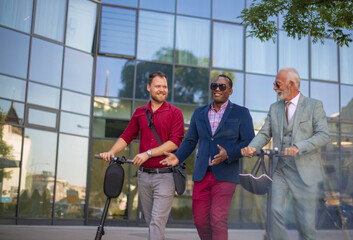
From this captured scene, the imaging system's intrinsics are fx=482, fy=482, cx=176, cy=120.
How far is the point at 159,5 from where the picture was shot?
17.0m

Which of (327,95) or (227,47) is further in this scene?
(327,95)

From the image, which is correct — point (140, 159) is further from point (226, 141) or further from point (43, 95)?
point (43, 95)

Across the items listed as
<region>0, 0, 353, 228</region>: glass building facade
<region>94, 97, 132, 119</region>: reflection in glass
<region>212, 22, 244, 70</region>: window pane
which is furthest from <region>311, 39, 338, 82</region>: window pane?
<region>94, 97, 132, 119</region>: reflection in glass

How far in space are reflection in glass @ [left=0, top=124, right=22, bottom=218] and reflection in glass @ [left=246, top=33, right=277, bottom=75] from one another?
8.41m

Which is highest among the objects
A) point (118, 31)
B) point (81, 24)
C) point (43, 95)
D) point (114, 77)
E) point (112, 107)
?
point (81, 24)

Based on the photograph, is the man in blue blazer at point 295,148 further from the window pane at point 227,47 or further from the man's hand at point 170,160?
the window pane at point 227,47

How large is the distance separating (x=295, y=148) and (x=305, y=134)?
293mm

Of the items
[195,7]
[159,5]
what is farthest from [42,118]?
[195,7]

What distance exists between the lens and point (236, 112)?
5242 mm

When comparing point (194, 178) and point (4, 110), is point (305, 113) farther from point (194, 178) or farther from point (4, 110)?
point (4, 110)

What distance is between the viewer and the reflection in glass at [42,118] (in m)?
14.9

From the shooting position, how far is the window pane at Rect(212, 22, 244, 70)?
1736 cm

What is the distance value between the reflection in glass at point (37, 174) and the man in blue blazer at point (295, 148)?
11617mm

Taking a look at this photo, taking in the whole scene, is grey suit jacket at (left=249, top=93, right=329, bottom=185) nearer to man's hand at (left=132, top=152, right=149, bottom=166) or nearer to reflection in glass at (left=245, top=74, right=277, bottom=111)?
man's hand at (left=132, top=152, right=149, bottom=166)
